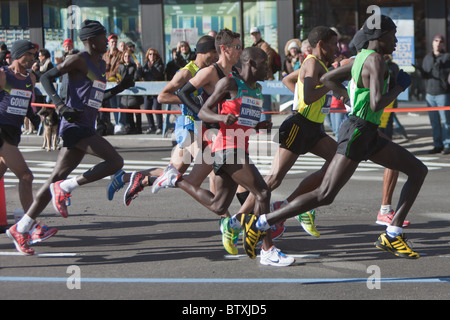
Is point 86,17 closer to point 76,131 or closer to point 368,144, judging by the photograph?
point 76,131

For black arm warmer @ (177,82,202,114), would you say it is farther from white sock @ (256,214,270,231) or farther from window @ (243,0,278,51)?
window @ (243,0,278,51)

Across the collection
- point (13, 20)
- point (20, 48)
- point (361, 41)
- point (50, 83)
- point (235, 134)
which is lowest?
point (235, 134)

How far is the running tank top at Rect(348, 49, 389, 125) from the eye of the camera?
6.95 m

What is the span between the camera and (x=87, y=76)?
781 centimetres

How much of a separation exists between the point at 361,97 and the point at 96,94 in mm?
2448

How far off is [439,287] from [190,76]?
3.38 meters

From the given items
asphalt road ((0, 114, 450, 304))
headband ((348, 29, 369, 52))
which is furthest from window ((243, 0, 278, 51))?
headband ((348, 29, 369, 52))

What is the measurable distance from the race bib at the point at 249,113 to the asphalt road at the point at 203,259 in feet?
3.85

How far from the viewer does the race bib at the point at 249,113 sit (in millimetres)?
6855

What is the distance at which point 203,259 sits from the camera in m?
7.28

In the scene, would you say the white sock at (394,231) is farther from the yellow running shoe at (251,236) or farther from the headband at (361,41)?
A: the headband at (361,41)

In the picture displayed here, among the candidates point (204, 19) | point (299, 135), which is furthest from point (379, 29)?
point (204, 19)

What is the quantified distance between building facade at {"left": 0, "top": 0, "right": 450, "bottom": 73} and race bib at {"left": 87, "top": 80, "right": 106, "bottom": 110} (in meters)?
15.0
